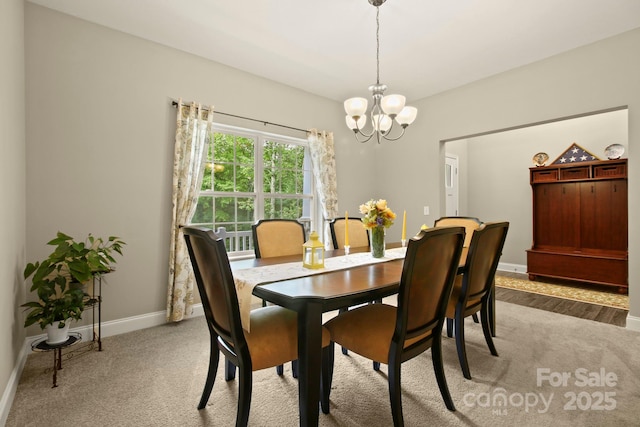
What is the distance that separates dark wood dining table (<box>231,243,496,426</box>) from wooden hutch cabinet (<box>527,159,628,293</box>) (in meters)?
4.11

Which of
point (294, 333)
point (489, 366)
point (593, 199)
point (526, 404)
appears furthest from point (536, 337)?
point (593, 199)

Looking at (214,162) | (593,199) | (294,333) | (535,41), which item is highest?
(535,41)

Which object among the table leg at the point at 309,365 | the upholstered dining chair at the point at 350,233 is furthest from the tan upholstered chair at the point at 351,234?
the table leg at the point at 309,365

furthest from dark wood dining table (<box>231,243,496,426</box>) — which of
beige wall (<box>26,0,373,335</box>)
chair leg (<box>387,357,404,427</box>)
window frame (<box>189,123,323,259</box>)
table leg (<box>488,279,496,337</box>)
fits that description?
window frame (<box>189,123,323,259</box>)

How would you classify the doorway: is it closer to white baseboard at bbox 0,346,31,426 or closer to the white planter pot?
the white planter pot

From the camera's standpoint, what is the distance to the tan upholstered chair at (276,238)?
2.54m

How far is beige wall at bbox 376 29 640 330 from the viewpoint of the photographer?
2877mm

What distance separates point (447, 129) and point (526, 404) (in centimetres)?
332

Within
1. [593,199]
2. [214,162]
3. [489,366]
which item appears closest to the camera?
[489,366]

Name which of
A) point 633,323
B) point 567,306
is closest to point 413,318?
point 633,323

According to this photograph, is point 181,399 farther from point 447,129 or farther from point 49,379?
point 447,129

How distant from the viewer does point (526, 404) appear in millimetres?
1796

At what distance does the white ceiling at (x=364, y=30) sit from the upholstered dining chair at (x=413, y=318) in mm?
2015

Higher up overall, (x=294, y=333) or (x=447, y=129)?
(x=447, y=129)
